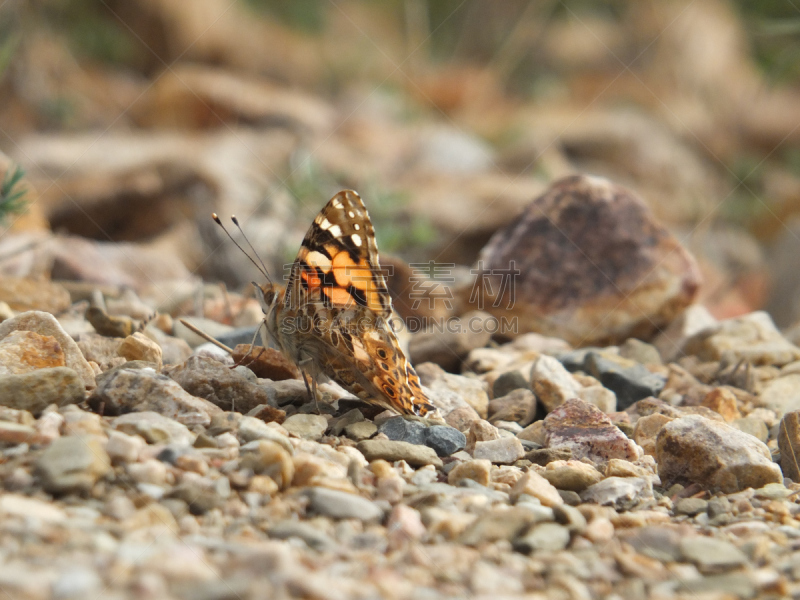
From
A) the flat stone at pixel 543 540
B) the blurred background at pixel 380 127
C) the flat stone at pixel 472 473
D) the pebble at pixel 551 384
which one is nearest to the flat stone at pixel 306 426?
the flat stone at pixel 472 473

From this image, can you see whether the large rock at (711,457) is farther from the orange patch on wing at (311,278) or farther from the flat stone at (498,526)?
the orange patch on wing at (311,278)

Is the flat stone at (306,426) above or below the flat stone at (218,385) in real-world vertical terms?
below

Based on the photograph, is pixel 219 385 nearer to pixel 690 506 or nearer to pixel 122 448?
pixel 122 448

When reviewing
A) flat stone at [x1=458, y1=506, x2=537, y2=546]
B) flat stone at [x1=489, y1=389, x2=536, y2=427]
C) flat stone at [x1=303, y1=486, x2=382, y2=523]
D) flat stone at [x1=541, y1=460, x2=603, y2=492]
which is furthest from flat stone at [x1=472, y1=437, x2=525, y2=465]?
flat stone at [x1=303, y1=486, x2=382, y2=523]

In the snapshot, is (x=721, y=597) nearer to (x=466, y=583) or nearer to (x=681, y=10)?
(x=466, y=583)

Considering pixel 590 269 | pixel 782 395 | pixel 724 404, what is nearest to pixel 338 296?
pixel 724 404

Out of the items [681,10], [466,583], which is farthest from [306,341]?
[681,10]
